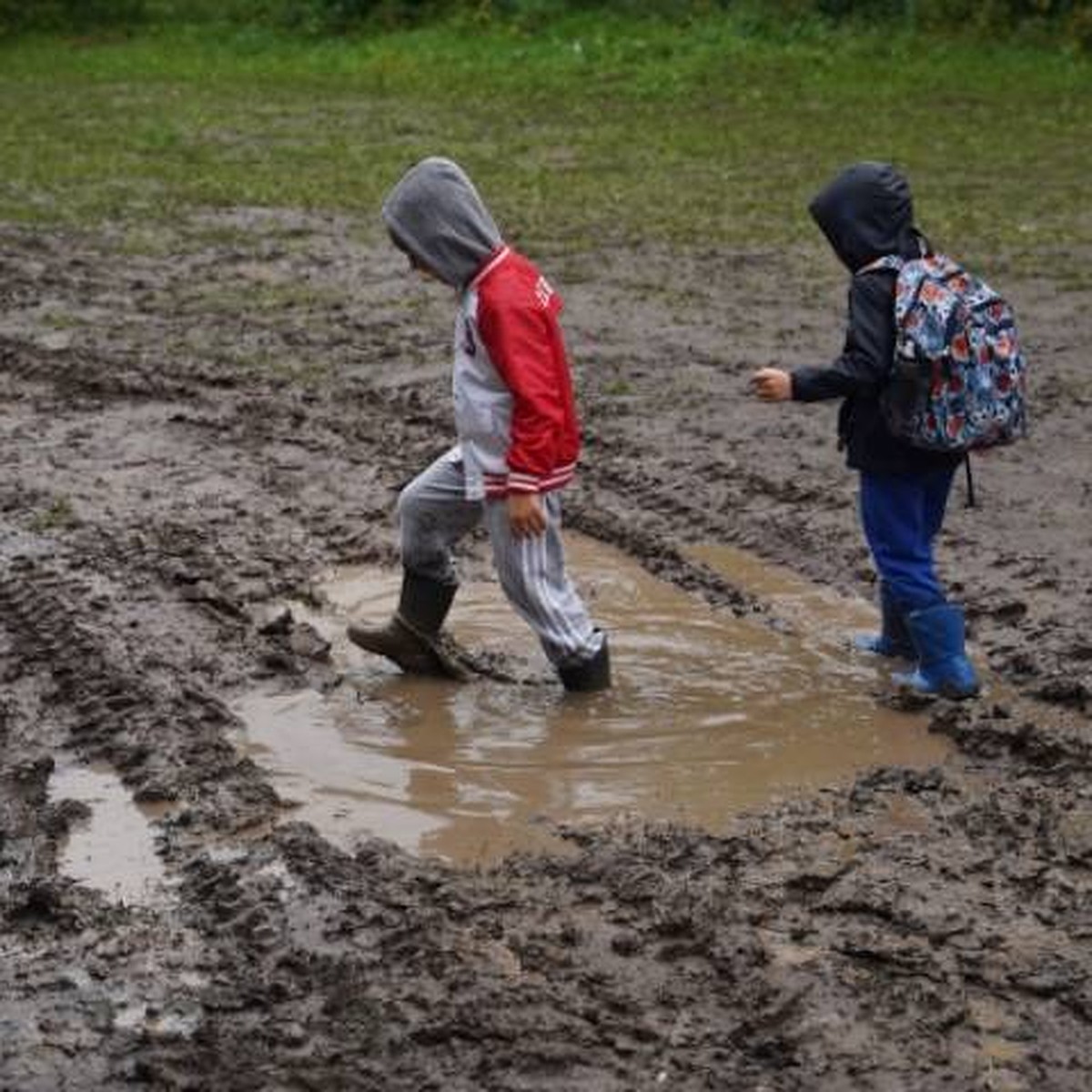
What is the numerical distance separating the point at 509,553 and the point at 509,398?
44 cm

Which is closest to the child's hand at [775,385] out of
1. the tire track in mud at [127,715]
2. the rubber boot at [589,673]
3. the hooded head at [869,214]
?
the hooded head at [869,214]

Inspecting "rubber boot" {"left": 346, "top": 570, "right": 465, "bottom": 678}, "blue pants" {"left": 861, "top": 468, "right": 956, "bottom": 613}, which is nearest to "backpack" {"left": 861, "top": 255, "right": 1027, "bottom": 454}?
"blue pants" {"left": 861, "top": 468, "right": 956, "bottom": 613}

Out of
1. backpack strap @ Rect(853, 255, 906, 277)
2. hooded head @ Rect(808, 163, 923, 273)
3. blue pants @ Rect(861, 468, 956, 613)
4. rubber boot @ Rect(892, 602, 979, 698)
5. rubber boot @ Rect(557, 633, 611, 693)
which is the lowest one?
rubber boot @ Rect(557, 633, 611, 693)

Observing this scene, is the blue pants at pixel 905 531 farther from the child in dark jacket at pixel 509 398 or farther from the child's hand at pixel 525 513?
the child's hand at pixel 525 513

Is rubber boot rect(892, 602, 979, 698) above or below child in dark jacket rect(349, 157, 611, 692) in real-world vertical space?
below

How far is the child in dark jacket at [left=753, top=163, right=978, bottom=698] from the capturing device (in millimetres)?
6273

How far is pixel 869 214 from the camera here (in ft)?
20.7

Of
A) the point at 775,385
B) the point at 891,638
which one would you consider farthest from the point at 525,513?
the point at 891,638

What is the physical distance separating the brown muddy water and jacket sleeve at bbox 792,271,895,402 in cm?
90

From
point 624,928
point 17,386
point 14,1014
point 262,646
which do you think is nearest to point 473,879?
point 624,928

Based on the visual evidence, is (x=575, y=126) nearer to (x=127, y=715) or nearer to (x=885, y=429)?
(x=885, y=429)

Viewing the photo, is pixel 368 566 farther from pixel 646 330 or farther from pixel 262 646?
pixel 646 330

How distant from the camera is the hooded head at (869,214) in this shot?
20.6 feet

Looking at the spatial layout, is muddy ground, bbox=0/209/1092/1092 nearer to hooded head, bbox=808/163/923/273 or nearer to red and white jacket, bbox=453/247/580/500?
red and white jacket, bbox=453/247/580/500
